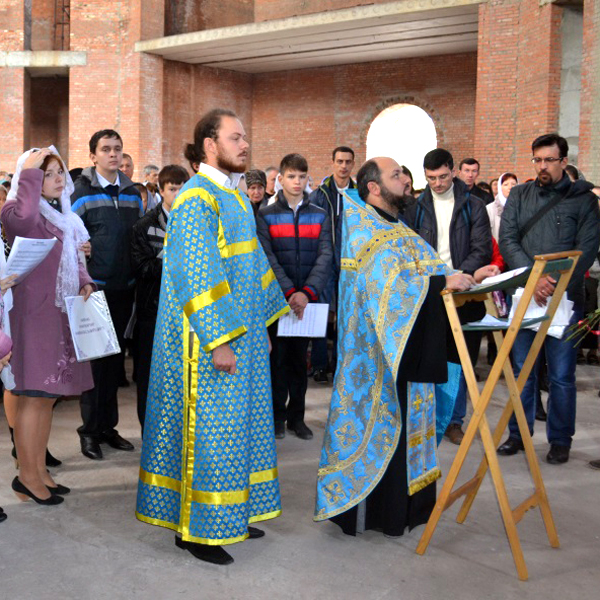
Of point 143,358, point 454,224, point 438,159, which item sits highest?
point 438,159

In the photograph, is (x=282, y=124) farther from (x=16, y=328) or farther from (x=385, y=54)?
(x=16, y=328)

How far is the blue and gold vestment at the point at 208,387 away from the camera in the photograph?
10.6 ft

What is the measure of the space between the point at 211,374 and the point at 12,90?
17.7 m

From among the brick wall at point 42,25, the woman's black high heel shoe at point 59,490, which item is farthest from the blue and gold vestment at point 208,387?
the brick wall at point 42,25

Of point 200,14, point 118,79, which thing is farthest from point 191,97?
point 200,14

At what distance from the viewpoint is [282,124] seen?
19.9 m

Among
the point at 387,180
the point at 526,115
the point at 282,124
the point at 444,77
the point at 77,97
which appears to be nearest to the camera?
the point at 387,180

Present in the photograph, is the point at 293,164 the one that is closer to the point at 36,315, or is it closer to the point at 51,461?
the point at 36,315

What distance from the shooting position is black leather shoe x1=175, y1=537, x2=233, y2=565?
341cm

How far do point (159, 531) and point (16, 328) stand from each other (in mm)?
1199

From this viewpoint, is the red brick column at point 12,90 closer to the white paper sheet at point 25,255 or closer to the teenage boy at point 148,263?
the teenage boy at point 148,263

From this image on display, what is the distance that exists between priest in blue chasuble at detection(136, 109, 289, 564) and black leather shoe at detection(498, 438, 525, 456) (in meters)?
2.06

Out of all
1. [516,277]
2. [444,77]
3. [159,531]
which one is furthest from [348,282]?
[444,77]

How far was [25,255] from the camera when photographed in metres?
3.63
